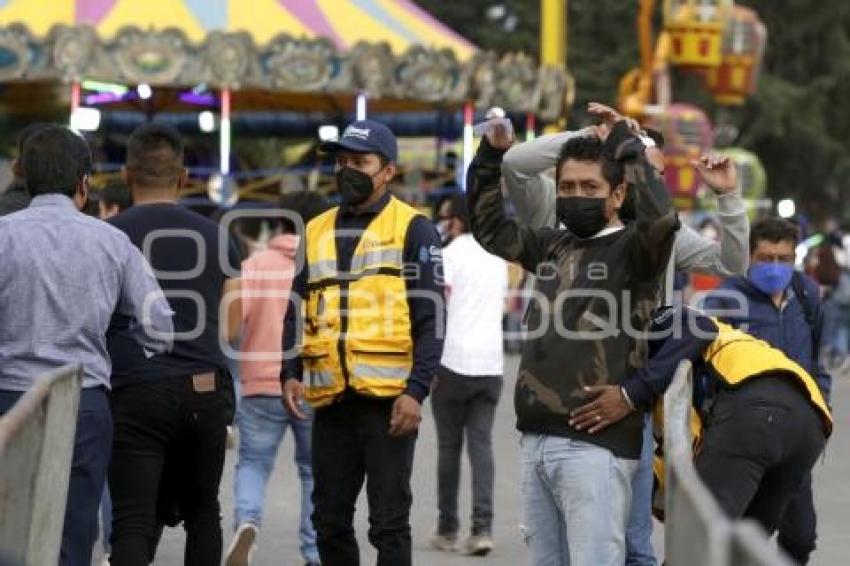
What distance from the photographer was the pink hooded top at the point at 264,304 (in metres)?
10.2

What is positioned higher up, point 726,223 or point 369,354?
A: point 726,223

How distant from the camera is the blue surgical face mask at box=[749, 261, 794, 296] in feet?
28.2

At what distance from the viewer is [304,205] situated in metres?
10.1

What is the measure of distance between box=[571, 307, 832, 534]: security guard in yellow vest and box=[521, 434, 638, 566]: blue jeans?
0.46 metres

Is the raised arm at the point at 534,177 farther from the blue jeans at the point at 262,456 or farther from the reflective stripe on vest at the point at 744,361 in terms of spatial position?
the blue jeans at the point at 262,456

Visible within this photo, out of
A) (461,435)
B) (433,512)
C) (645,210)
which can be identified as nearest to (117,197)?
(461,435)

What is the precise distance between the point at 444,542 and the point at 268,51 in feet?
53.4

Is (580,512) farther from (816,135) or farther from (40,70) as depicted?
(816,135)

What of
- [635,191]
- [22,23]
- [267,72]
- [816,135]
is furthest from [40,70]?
[816,135]

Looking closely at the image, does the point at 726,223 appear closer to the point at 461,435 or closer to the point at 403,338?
the point at 403,338

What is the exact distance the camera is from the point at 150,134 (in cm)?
789

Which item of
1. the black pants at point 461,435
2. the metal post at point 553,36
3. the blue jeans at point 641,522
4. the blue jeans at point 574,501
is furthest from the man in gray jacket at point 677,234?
the metal post at point 553,36

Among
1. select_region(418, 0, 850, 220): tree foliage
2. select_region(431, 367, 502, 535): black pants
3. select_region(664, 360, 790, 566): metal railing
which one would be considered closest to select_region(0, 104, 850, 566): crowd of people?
select_region(664, 360, 790, 566): metal railing

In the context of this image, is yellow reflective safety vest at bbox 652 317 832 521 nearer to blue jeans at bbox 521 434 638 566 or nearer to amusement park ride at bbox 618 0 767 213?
blue jeans at bbox 521 434 638 566
